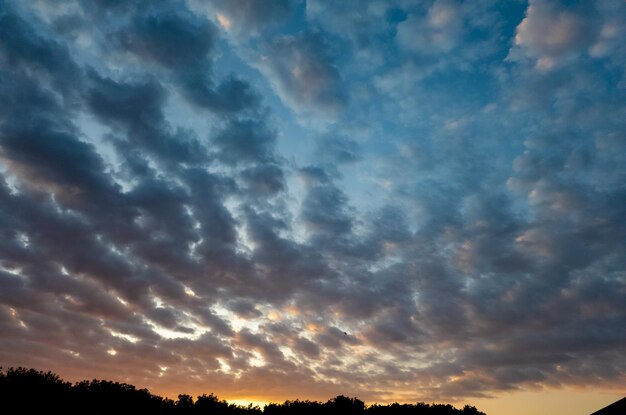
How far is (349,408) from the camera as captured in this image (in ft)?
262

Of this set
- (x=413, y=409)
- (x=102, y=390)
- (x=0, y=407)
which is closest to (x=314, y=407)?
(x=413, y=409)

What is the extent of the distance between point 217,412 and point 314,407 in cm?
1916

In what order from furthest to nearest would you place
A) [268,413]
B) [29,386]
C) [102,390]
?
1. [268,413]
2. [102,390]
3. [29,386]

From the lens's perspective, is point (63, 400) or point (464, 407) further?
point (464, 407)

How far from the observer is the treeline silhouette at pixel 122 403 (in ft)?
155

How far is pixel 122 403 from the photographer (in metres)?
56.9

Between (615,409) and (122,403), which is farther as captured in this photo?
(122,403)

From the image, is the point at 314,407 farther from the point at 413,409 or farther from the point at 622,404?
the point at 622,404

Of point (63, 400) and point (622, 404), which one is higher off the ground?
point (622, 404)

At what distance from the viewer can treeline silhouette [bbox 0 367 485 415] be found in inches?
1862

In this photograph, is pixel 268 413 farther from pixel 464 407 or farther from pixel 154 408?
pixel 464 407

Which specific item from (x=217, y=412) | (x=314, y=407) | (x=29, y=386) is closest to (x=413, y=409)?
(x=314, y=407)

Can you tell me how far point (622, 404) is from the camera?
42625mm

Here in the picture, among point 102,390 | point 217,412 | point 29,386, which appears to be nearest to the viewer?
point 29,386
